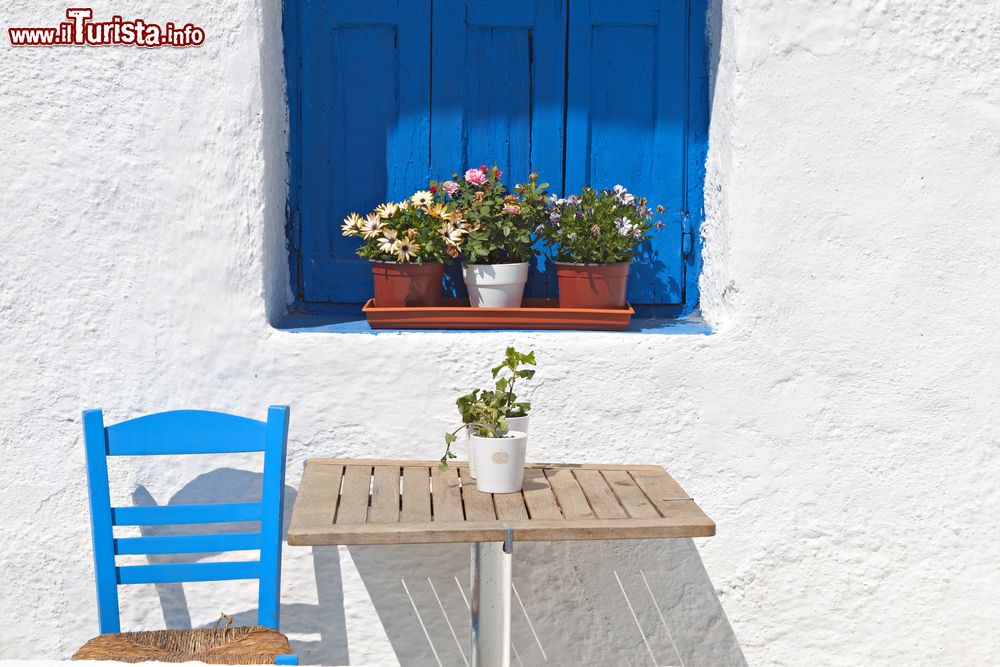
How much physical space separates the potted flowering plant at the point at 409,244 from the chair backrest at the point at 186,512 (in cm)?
55

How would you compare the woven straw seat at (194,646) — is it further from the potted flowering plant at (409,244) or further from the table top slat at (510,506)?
the potted flowering plant at (409,244)

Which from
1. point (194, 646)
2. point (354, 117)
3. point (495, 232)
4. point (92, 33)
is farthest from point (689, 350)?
point (92, 33)

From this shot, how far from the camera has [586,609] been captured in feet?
9.91

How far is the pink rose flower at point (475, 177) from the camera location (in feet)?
9.92

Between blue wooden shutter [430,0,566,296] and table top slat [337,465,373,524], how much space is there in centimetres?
95

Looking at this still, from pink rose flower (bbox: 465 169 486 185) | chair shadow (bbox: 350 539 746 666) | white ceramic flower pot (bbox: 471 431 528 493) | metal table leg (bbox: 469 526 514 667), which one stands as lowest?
chair shadow (bbox: 350 539 746 666)

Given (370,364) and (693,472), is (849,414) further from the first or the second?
(370,364)

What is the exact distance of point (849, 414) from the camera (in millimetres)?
2955

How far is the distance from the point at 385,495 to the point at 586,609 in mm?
830

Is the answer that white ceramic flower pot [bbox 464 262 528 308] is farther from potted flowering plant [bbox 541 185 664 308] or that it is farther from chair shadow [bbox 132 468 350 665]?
chair shadow [bbox 132 468 350 665]

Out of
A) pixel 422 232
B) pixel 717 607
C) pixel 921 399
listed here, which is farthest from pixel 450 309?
pixel 921 399

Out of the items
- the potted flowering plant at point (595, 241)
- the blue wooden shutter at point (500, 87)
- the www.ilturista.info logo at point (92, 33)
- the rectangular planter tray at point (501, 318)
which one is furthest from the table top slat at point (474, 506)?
the www.ilturista.info logo at point (92, 33)

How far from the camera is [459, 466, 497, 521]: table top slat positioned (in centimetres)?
231

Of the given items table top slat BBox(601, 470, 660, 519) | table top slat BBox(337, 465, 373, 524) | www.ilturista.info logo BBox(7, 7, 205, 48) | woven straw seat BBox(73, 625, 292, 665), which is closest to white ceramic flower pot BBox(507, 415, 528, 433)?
table top slat BBox(601, 470, 660, 519)
